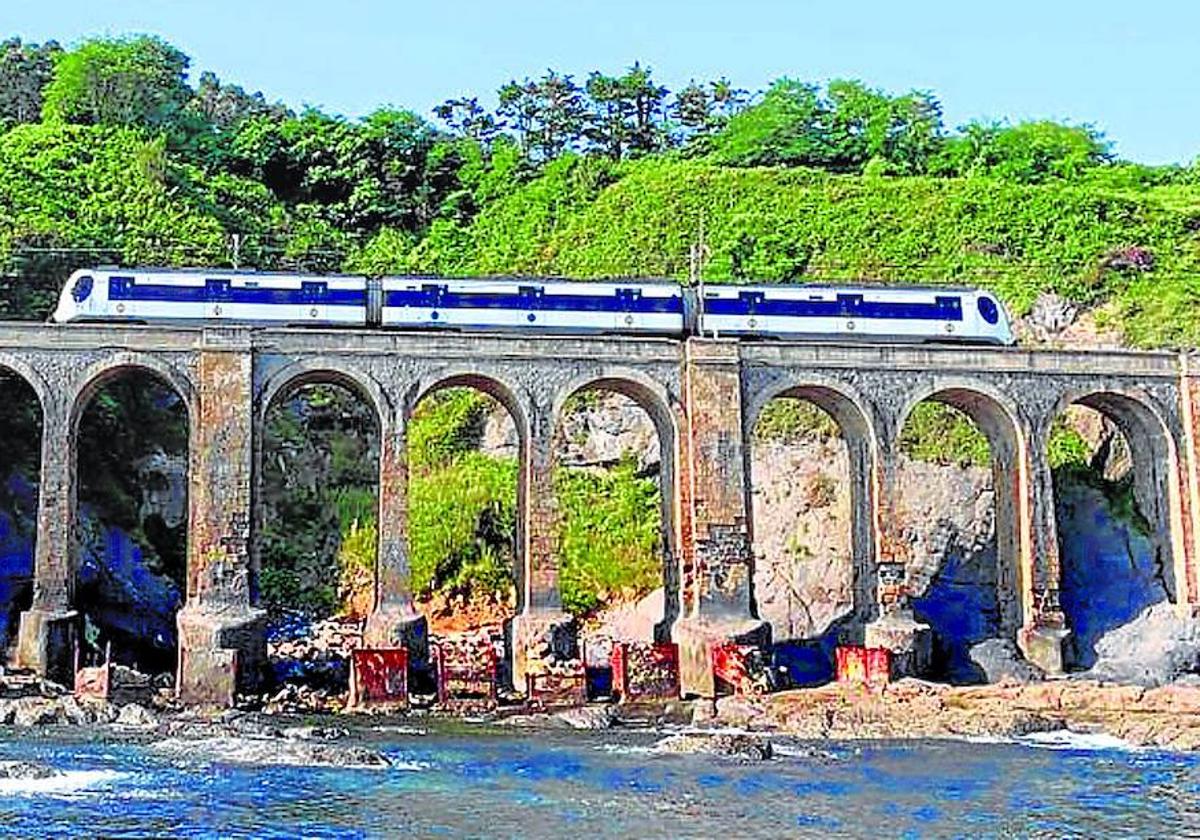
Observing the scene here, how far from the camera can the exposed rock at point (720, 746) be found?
27.6 meters

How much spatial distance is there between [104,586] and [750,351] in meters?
20.2

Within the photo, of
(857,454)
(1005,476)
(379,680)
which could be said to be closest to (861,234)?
(1005,476)

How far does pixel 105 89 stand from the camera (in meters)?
73.0

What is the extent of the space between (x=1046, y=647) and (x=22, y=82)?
212ft

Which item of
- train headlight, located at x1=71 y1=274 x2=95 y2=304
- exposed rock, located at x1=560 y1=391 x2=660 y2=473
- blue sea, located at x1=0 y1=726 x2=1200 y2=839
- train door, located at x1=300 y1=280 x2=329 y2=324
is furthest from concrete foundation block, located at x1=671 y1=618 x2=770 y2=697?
train headlight, located at x1=71 y1=274 x2=95 y2=304

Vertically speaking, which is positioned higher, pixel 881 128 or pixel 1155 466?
pixel 881 128

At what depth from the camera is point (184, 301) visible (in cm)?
3872

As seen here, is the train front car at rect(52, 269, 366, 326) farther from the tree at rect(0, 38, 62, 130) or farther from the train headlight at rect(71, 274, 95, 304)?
the tree at rect(0, 38, 62, 130)

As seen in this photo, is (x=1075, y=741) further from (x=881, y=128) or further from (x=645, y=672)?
(x=881, y=128)

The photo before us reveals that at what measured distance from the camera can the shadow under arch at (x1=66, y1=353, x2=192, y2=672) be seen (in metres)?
37.0

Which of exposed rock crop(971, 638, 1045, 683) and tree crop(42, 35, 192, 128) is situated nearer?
exposed rock crop(971, 638, 1045, 683)

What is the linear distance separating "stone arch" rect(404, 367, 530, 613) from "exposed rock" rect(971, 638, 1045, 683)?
1197cm

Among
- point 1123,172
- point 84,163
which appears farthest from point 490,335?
point 1123,172

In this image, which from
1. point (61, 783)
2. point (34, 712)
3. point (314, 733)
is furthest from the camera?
point (34, 712)
